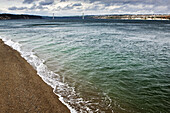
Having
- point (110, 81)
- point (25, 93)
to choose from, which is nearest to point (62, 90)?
point (25, 93)

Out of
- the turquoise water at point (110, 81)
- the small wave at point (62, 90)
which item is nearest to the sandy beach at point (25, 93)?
the small wave at point (62, 90)

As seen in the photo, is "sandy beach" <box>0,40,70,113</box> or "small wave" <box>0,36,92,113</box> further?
"small wave" <box>0,36,92,113</box>

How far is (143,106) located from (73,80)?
5.60m

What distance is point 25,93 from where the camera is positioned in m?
9.58

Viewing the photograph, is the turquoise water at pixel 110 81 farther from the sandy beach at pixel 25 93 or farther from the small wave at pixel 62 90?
the sandy beach at pixel 25 93

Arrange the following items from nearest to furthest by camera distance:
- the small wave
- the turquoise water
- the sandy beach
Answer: the sandy beach, the small wave, the turquoise water

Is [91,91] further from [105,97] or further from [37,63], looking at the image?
[37,63]

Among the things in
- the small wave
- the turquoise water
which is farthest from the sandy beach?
the turquoise water

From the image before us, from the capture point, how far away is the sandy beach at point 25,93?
8055mm

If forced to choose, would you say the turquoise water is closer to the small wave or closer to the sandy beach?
the small wave

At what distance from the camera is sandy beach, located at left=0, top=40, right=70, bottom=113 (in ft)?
26.4

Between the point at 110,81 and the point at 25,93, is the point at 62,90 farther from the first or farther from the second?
the point at 110,81

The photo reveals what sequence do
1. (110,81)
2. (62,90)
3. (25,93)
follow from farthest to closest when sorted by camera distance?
(110,81) < (62,90) < (25,93)

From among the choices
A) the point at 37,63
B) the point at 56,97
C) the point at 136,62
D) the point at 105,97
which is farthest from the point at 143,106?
the point at 37,63
